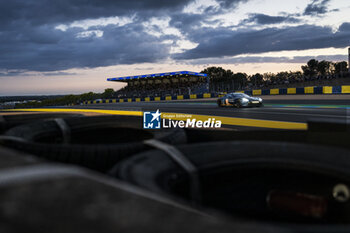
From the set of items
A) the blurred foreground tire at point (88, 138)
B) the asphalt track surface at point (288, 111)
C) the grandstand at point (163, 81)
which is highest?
the grandstand at point (163, 81)

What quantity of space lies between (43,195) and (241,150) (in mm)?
2045

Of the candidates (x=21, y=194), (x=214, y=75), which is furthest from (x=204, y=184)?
(x=214, y=75)

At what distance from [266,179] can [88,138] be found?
8.94ft

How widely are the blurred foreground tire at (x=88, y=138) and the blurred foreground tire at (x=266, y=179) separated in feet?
1.11

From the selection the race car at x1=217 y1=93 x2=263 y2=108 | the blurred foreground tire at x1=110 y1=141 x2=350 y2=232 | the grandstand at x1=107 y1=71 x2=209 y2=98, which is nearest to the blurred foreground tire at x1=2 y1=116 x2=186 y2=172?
the blurred foreground tire at x1=110 y1=141 x2=350 y2=232

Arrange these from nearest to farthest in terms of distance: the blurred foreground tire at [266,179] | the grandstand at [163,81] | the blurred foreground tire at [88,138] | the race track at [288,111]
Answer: the blurred foreground tire at [266,179] < the blurred foreground tire at [88,138] < the race track at [288,111] < the grandstand at [163,81]

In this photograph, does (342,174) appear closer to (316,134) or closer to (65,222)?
(316,134)

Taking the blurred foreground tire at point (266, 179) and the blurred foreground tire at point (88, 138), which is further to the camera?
the blurred foreground tire at point (88, 138)

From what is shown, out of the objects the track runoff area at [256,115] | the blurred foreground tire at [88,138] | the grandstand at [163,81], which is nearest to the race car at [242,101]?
the track runoff area at [256,115]

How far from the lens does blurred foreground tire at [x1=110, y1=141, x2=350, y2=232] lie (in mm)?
2152

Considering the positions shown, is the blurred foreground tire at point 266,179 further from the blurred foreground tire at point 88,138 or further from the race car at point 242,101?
the race car at point 242,101

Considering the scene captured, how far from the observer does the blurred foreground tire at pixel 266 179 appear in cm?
215

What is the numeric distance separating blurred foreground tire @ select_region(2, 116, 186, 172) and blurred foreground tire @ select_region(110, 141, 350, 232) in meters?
0.34

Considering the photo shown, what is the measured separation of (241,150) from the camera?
8.74ft
